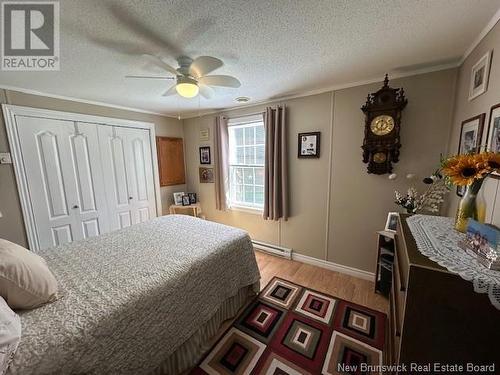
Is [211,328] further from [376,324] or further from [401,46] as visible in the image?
[401,46]

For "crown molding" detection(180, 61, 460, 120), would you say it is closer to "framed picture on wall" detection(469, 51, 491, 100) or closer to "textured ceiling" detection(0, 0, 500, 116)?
"textured ceiling" detection(0, 0, 500, 116)

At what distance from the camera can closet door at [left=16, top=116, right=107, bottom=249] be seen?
7.73 ft

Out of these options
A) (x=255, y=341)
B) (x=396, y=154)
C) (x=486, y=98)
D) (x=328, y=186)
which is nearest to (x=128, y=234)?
(x=255, y=341)

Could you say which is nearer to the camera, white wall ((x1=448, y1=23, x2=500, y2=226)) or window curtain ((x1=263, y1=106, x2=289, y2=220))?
white wall ((x1=448, y1=23, x2=500, y2=226))

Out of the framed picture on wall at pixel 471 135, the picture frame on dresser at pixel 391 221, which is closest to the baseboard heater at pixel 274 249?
the picture frame on dresser at pixel 391 221

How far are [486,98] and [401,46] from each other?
0.67 metres

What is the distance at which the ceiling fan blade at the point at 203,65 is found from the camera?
53.4 inches

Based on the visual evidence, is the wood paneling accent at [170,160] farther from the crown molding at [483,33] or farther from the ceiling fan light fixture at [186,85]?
the crown molding at [483,33]

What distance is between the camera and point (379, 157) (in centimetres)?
215

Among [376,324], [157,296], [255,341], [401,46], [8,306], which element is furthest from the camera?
[376,324]

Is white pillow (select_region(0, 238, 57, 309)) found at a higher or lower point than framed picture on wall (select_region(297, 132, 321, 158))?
lower

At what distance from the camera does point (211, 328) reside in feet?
5.36

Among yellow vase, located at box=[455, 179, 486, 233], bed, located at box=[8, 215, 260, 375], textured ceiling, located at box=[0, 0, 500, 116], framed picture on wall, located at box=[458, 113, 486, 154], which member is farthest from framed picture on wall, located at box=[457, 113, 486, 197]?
bed, located at box=[8, 215, 260, 375]

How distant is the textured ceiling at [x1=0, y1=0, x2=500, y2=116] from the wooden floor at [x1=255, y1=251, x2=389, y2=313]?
2323 mm
